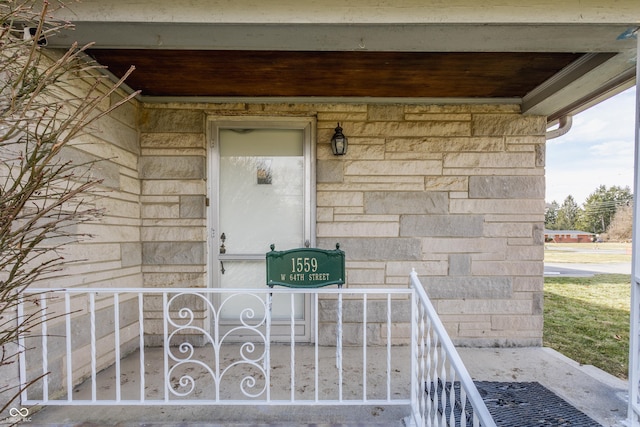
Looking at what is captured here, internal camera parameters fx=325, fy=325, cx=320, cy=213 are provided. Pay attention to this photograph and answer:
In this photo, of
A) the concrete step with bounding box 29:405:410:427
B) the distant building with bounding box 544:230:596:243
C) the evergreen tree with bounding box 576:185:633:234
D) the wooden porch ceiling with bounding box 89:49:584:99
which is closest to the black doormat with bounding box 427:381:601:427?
the concrete step with bounding box 29:405:410:427

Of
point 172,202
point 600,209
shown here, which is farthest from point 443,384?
point 600,209

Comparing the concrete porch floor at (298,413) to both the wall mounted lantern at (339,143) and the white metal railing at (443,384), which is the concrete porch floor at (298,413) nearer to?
the white metal railing at (443,384)

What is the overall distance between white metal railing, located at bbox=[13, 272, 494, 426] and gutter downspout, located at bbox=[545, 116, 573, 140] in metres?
2.35

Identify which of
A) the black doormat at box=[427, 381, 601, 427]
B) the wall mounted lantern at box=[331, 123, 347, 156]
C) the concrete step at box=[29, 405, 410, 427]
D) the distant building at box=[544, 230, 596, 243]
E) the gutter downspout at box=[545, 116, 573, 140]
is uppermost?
the gutter downspout at box=[545, 116, 573, 140]

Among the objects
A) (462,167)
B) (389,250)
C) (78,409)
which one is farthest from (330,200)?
(78,409)

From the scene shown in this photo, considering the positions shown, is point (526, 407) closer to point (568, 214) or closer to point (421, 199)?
point (421, 199)

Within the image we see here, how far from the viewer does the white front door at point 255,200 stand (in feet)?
9.89

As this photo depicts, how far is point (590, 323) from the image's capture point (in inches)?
153

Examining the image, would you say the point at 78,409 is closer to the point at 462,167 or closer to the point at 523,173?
the point at 462,167

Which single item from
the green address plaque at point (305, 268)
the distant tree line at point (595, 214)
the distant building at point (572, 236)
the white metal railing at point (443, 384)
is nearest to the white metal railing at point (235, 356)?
the white metal railing at point (443, 384)

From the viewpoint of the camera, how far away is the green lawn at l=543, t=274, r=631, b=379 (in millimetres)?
2864

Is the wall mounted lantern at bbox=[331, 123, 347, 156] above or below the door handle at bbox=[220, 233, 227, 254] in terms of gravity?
above

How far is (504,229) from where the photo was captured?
296 centimetres

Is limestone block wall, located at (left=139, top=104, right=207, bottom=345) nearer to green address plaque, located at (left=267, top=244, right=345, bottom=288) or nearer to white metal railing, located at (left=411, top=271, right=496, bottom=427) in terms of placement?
green address plaque, located at (left=267, top=244, right=345, bottom=288)
